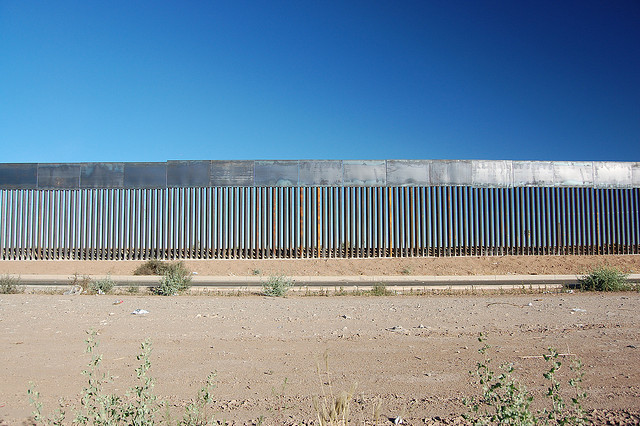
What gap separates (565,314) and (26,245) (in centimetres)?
2416

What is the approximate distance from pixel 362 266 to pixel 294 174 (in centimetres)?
538

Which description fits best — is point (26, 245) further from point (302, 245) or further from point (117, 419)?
point (117, 419)

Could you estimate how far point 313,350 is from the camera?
6.18 metres

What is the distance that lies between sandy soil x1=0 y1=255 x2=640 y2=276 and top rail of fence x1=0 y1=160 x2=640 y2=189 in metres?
3.64

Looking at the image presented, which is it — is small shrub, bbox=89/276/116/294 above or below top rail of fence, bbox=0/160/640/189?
below

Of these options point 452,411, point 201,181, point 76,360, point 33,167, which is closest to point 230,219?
point 201,181

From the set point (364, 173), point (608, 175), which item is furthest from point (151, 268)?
point (608, 175)

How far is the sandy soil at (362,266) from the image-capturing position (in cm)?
2280

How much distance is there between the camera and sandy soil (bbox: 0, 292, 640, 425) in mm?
4352

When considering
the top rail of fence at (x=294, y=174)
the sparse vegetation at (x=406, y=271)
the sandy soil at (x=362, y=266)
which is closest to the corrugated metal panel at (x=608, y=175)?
the top rail of fence at (x=294, y=174)

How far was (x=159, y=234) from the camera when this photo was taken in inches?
915

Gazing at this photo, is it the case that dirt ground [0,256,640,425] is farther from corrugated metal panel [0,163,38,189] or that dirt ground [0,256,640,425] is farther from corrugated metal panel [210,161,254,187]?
corrugated metal panel [0,163,38,189]

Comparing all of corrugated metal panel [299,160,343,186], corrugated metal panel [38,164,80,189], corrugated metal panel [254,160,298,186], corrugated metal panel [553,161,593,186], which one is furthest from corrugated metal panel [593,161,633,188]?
corrugated metal panel [38,164,80,189]

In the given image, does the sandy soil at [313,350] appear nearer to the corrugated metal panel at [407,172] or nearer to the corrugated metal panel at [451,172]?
the corrugated metal panel at [407,172]
